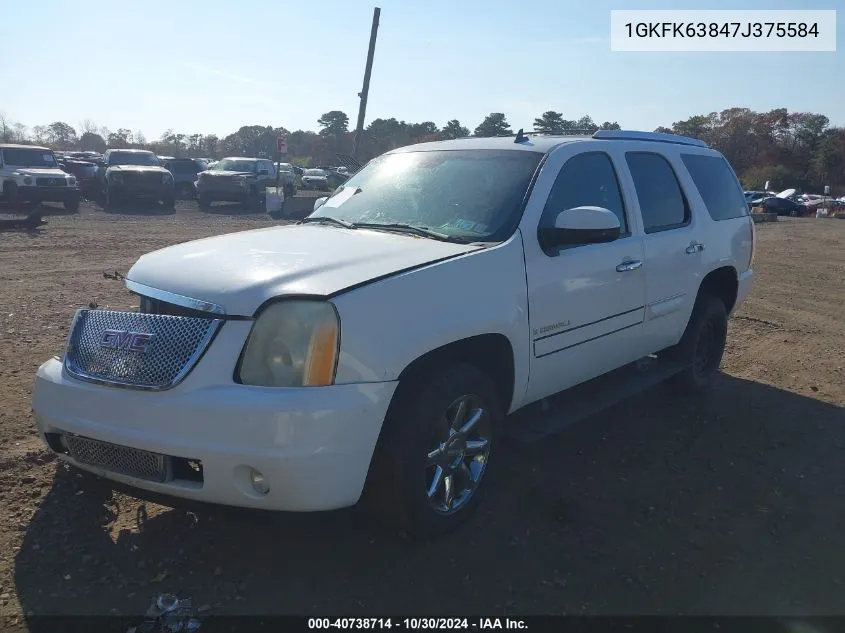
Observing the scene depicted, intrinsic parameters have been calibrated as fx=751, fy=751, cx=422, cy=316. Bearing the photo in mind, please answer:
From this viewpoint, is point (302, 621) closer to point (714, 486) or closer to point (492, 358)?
point (492, 358)

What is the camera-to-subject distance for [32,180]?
20672 millimetres

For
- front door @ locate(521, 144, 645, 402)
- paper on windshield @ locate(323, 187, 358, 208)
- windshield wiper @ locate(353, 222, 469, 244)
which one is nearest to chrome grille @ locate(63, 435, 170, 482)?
windshield wiper @ locate(353, 222, 469, 244)

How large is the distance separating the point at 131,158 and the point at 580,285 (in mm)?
25591

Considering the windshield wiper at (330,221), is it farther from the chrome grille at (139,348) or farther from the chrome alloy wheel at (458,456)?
the chrome grille at (139,348)

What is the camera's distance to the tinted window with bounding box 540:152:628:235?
4160 mm

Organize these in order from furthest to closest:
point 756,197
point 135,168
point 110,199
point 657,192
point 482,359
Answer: point 756,197 → point 135,168 → point 110,199 → point 657,192 → point 482,359

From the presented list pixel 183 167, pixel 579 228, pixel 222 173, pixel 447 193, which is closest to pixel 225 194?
pixel 222 173

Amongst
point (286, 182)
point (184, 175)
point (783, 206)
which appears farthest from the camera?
point (783, 206)

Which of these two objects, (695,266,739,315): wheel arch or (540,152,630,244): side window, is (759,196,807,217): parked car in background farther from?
(540,152,630,244): side window

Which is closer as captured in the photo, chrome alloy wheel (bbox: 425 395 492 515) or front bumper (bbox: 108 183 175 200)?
chrome alloy wheel (bbox: 425 395 492 515)

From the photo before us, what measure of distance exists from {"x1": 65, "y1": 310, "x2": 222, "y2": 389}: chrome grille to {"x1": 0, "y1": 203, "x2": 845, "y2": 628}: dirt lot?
61cm

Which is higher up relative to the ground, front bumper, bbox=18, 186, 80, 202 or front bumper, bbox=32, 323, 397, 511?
front bumper, bbox=18, 186, 80, 202

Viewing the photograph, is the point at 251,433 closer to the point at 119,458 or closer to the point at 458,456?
the point at 119,458

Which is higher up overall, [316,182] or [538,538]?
[316,182]
